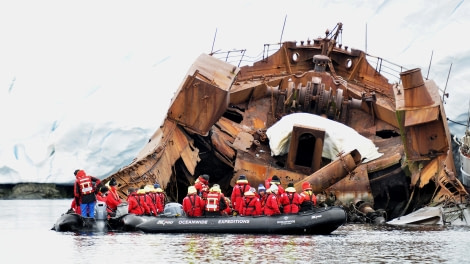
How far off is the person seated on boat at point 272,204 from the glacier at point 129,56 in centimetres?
1351

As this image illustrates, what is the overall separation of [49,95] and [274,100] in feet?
45.6

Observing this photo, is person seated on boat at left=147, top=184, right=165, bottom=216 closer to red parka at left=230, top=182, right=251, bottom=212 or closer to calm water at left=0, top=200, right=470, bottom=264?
calm water at left=0, top=200, right=470, bottom=264

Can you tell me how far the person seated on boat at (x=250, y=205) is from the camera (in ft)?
68.8

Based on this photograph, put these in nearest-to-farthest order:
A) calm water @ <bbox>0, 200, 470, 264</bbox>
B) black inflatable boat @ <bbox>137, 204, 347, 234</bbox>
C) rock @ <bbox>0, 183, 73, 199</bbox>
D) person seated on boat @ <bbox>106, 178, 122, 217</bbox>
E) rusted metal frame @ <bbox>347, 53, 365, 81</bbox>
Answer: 1. calm water @ <bbox>0, 200, 470, 264</bbox>
2. black inflatable boat @ <bbox>137, 204, 347, 234</bbox>
3. person seated on boat @ <bbox>106, 178, 122, 217</bbox>
4. rusted metal frame @ <bbox>347, 53, 365, 81</bbox>
5. rock @ <bbox>0, 183, 73, 199</bbox>

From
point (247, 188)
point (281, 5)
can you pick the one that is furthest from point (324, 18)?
point (247, 188)

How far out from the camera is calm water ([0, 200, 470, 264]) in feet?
55.9

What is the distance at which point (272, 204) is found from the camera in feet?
68.1

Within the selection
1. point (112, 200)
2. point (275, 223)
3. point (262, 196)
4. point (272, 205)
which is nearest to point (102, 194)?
point (112, 200)

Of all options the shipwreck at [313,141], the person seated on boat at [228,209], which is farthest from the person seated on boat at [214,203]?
the shipwreck at [313,141]

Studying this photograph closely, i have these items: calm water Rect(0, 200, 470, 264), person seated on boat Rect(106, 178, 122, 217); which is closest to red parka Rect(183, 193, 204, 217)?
calm water Rect(0, 200, 470, 264)

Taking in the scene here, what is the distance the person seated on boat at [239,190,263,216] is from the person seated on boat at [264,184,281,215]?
0.63 ft

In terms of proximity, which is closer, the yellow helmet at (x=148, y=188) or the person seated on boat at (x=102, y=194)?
the yellow helmet at (x=148, y=188)

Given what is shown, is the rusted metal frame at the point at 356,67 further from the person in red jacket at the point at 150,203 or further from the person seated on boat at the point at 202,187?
Result: the person in red jacket at the point at 150,203

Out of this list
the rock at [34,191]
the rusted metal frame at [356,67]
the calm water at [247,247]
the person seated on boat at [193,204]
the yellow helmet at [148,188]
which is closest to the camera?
the calm water at [247,247]
